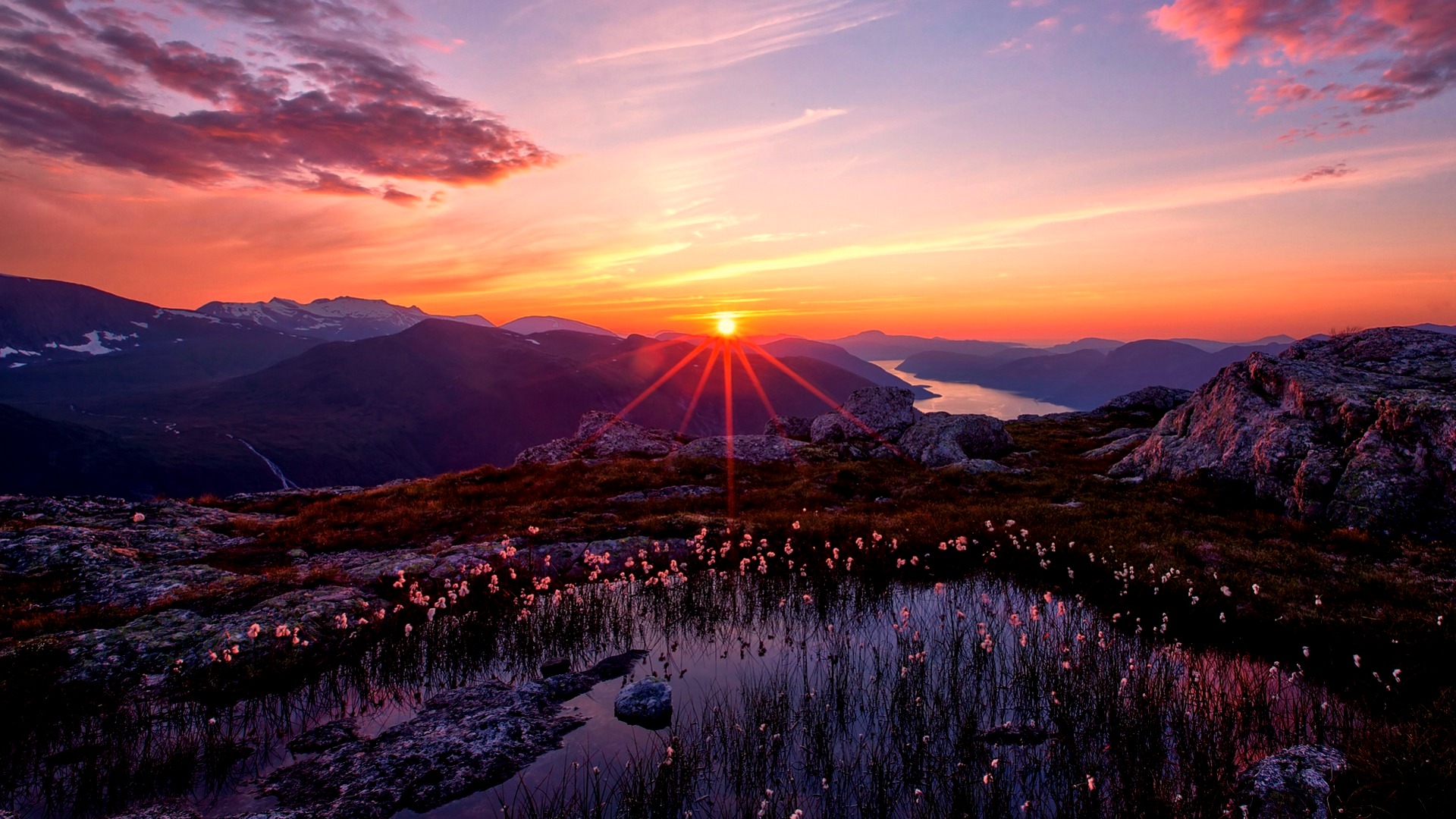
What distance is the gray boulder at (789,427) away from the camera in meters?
43.3

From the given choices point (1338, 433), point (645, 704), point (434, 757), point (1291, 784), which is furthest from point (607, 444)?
point (1291, 784)

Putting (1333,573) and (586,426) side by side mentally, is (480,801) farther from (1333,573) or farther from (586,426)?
(586,426)

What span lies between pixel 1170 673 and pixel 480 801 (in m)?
10.0

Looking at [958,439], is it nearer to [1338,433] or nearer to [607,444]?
[1338,433]

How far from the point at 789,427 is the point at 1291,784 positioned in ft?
125

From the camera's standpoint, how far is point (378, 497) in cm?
2694

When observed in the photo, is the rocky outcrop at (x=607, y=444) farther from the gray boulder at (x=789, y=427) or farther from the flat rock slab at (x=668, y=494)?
the flat rock slab at (x=668, y=494)

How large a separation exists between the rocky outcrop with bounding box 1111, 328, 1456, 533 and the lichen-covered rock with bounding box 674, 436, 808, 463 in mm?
16372

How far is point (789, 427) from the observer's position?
4428cm

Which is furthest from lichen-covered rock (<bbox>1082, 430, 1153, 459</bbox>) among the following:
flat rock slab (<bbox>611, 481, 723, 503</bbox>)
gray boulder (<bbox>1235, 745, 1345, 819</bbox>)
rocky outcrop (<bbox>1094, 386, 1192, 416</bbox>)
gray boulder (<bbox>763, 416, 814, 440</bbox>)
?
gray boulder (<bbox>1235, 745, 1345, 819</bbox>)

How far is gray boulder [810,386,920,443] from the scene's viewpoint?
39.8 metres

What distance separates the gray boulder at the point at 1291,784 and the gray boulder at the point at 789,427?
116ft

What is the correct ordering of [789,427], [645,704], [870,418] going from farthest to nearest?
1. [789,427]
2. [870,418]
3. [645,704]

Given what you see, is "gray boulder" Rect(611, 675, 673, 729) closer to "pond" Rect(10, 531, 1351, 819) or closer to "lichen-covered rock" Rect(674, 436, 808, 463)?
"pond" Rect(10, 531, 1351, 819)
